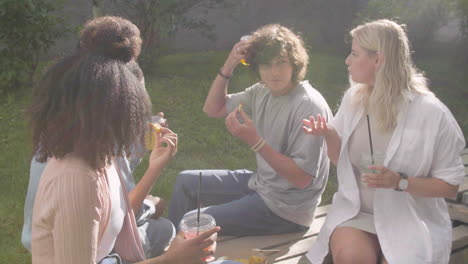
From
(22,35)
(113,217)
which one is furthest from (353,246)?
(22,35)

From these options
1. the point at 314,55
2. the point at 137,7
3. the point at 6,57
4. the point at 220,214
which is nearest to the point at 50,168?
the point at 220,214

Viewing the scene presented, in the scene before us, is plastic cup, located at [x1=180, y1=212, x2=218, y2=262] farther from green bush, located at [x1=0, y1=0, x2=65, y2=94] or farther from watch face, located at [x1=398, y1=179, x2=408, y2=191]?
green bush, located at [x1=0, y1=0, x2=65, y2=94]

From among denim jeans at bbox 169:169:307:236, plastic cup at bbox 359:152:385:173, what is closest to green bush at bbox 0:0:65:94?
denim jeans at bbox 169:169:307:236

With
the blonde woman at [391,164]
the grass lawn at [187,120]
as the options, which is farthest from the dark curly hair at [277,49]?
the grass lawn at [187,120]

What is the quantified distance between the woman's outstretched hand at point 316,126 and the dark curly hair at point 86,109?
3.64 feet

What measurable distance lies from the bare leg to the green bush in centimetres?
453

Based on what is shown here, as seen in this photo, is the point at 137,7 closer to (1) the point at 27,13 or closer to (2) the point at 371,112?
(1) the point at 27,13

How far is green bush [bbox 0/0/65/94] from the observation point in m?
5.96

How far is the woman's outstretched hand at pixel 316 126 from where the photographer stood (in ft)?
8.84

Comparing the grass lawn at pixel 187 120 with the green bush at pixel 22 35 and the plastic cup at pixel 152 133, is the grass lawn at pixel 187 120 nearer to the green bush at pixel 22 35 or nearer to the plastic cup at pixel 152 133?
the green bush at pixel 22 35

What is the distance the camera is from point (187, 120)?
19.3 ft

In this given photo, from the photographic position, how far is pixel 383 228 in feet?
8.36

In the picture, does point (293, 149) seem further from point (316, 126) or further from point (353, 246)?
point (353, 246)

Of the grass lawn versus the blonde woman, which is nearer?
the blonde woman
